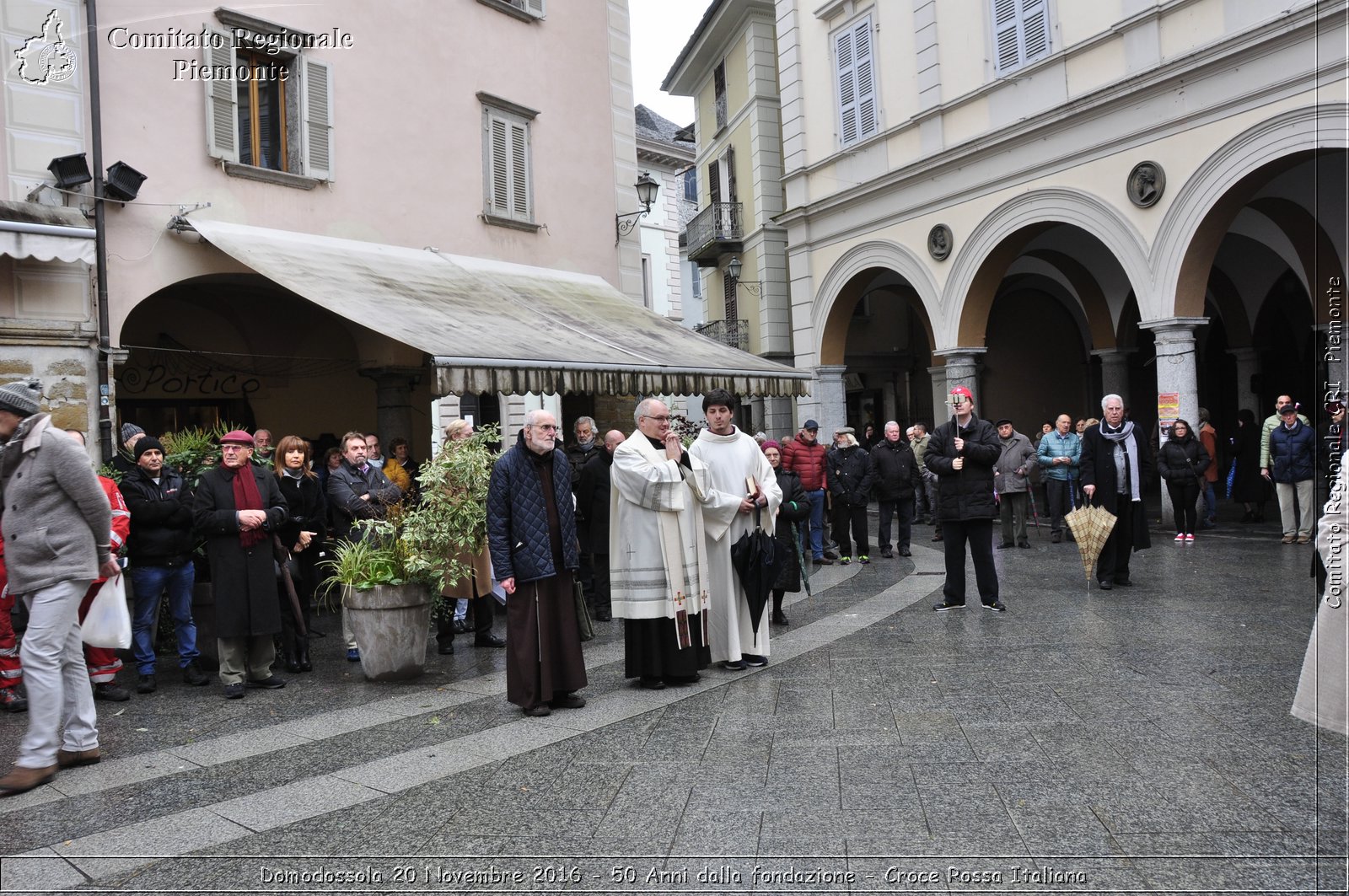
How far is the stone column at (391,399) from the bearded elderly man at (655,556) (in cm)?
649

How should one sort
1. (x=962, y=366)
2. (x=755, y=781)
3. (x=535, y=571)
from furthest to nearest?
(x=962, y=366), (x=535, y=571), (x=755, y=781)

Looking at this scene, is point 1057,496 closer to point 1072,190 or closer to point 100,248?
point 1072,190

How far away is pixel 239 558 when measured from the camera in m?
6.49

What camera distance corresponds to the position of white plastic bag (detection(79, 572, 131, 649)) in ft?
19.6

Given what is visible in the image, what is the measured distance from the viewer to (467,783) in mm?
4461

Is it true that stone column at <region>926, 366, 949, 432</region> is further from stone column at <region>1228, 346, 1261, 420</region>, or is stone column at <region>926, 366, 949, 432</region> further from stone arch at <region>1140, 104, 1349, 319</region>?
stone column at <region>1228, 346, 1261, 420</region>

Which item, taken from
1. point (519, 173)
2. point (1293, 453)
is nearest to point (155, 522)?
point (519, 173)

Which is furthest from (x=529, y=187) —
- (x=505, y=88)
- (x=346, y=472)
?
(x=346, y=472)

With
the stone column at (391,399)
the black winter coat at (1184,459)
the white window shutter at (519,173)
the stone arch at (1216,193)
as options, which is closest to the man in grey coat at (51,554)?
the stone column at (391,399)

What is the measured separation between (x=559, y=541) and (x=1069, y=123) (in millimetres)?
11534

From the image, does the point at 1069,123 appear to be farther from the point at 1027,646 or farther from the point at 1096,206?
the point at 1027,646

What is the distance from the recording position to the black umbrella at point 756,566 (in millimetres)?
6562

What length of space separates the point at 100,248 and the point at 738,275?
55.5 ft

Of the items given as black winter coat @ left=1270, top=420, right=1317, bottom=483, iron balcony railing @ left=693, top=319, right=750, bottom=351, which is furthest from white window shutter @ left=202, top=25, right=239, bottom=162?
iron balcony railing @ left=693, top=319, right=750, bottom=351
